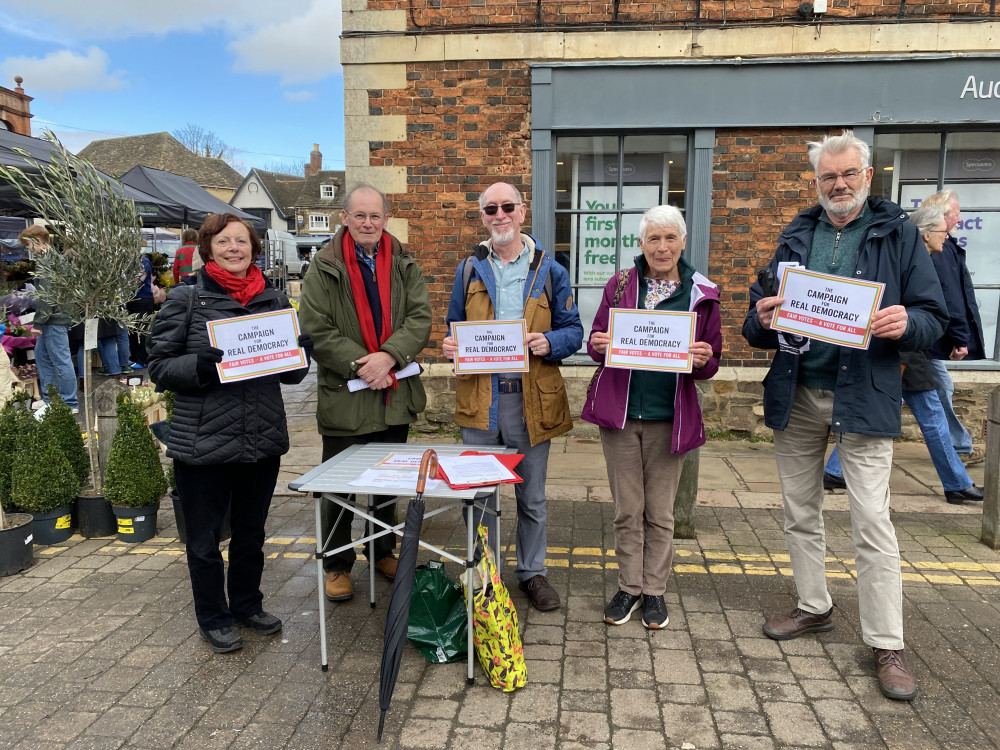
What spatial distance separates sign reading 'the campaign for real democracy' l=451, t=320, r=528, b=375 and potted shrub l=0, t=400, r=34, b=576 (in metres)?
3.00

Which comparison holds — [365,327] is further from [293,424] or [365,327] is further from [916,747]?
[293,424]

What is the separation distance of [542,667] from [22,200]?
801 centimetres

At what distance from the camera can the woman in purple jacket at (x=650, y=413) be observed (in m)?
3.35

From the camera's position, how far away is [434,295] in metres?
7.02

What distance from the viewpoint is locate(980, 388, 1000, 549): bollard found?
452 cm

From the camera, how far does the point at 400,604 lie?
2754 mm

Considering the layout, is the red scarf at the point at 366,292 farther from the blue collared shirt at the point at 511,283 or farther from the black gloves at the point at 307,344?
the blue collared shirt at the point at 511,283

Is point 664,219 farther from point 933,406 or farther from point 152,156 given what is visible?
point 152,156

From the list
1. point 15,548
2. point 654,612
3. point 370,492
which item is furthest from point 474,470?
point 15,548

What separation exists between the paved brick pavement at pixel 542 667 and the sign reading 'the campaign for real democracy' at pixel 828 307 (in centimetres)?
154

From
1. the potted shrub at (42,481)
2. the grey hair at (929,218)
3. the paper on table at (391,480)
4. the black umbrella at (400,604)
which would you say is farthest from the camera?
the grey hair at (929,218)

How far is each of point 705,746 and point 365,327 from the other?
256cm

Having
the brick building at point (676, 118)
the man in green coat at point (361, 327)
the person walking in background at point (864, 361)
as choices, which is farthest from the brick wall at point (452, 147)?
Result: the person walking in background at point (864, 361)

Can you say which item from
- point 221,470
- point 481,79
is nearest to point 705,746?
point 221,470
